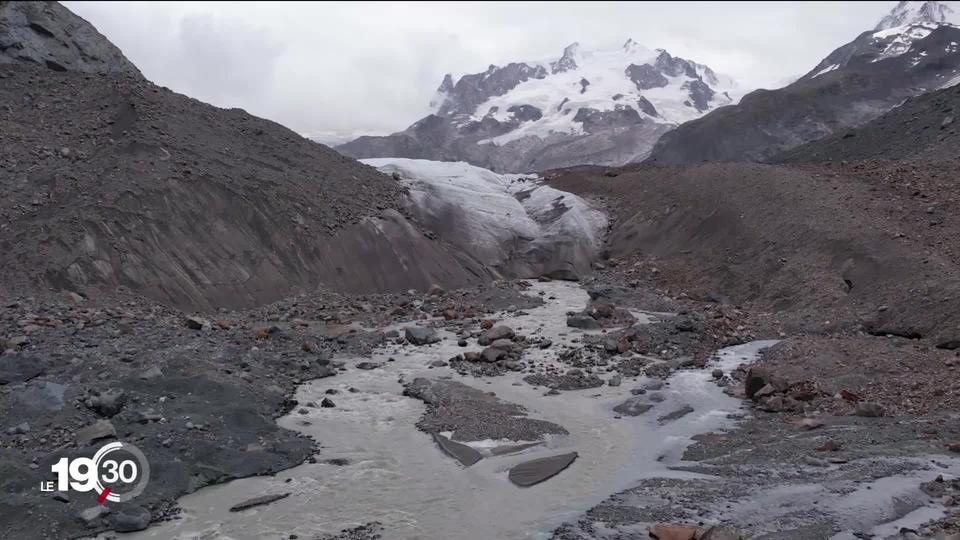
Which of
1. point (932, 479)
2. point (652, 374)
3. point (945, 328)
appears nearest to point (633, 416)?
point (652, 374)

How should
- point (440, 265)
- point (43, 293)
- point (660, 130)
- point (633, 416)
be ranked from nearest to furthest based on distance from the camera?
point (633, 416) → point (43, 293) → point (440, 265) → point (660, 130)

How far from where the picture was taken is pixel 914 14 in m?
176

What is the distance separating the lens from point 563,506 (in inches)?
467

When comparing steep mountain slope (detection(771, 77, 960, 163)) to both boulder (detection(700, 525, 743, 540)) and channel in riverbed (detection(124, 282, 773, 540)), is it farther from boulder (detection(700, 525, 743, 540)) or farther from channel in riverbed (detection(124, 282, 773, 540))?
boulder (detection(700, 525, 743, 540))

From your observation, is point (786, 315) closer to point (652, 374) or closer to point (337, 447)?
point (652, 374)

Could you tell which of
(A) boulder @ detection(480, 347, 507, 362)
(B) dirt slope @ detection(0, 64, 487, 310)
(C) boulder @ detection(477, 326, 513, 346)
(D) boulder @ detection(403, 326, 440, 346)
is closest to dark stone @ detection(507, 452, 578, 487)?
(A) boulder @ detection(480, 347, 507, 362)

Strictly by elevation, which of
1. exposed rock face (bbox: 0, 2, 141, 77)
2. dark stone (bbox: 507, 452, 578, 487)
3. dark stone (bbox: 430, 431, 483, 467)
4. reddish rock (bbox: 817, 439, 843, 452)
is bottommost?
reddish rock (bbox: 817, 439, 843, 452)

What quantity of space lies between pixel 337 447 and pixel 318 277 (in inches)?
577

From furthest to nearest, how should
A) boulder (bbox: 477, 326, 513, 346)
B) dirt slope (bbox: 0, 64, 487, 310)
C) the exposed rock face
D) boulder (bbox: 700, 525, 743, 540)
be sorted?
the exposed rock face
dirt slope (bbox: 0, 64, 487, 310)
boulder (bbox: 477, 326, 513, 346)
boulder (bbox: 700, 525, 743, 540)

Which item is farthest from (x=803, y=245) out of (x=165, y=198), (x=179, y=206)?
(x=165, y=198)

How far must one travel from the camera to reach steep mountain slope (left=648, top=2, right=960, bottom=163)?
272ft
